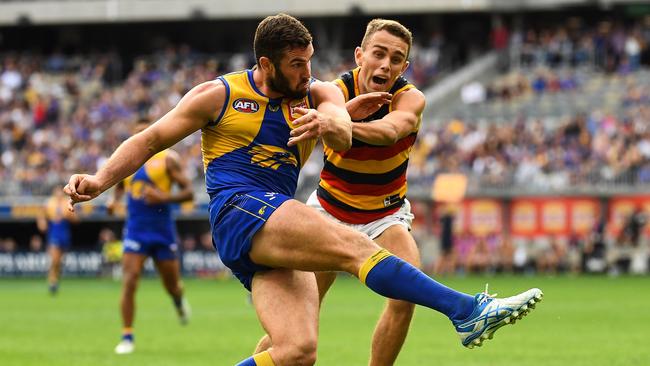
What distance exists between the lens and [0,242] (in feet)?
133

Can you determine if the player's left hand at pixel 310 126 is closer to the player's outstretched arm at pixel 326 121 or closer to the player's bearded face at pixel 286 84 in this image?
the player's outstretched arm at pixel 326 121

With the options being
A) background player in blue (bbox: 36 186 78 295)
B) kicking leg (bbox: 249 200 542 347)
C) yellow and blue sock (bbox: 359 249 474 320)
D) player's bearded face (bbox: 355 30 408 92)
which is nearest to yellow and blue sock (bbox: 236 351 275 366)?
kicking leg (bbox: 249 200 542 347)

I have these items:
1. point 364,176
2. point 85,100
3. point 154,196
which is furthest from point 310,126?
point 85,100

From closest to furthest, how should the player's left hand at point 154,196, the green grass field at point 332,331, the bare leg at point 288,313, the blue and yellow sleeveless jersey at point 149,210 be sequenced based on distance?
the bare leg at point 288,313, the green grass field at point 332,331, the player's left hand at point 154,196, the blue and yellow sleeveless jersey at point 149,210

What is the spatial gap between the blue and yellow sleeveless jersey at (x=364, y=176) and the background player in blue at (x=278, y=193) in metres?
1.39

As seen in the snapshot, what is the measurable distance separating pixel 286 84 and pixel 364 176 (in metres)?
1.93

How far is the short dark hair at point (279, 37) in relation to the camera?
762 cm

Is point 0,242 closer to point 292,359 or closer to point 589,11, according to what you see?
point 589,11

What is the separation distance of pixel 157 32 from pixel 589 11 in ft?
60.9

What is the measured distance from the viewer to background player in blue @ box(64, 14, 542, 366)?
290 inches

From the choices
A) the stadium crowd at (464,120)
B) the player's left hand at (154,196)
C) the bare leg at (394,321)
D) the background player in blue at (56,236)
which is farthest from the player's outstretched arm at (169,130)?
the stadium crowd at (464,120)

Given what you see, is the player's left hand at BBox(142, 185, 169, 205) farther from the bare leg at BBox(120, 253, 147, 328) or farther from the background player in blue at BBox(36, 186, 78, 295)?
the background player in blue at BBox(36, 186, 78, 295)

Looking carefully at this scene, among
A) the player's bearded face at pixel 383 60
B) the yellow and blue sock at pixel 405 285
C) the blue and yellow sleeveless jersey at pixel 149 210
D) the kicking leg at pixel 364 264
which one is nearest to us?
the kicking leg at pixel 364 264

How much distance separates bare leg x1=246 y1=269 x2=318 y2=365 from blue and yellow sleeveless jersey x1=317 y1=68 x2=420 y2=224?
1.77 meters
